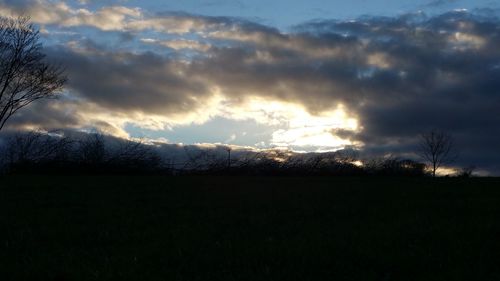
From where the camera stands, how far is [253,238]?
9.12m

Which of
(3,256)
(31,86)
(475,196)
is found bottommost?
(3,256)

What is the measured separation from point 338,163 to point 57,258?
26829mm

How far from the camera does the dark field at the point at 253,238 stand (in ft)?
23.0

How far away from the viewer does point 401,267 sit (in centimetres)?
712

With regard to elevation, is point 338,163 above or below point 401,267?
above

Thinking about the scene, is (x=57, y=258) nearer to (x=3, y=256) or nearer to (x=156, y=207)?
(x=3, y=256)

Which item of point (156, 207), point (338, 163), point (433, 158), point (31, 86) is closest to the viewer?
point (156, 207)

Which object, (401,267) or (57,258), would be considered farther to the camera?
(57,258)

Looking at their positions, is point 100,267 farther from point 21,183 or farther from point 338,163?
point 338,163

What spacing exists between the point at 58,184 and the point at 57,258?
1595 centimetres

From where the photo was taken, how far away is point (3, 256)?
8.19 meters

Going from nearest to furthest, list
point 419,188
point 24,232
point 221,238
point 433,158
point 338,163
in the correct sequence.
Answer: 1. point 221,238
2. point 24,232
3. point 419,188
4. point 338,163
5. point 433,158

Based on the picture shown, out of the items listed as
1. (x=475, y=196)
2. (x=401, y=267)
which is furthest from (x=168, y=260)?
(x=475, y=196)

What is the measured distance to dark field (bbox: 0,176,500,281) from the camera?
7.02 m
